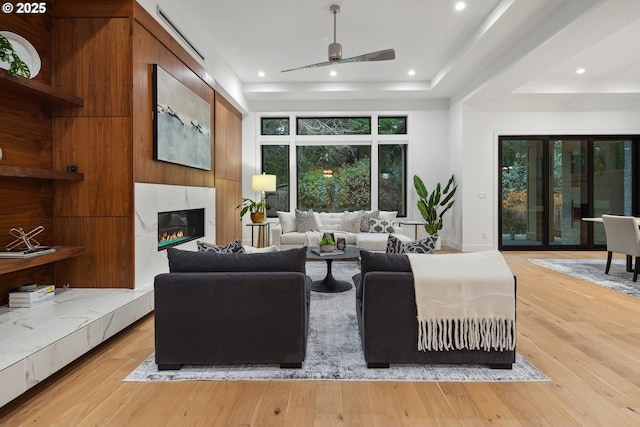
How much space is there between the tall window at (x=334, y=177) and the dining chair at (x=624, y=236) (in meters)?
4.06

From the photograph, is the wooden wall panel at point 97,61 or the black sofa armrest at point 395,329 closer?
the black sofa armrest at point 395,329

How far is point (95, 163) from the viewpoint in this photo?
329 centimetres

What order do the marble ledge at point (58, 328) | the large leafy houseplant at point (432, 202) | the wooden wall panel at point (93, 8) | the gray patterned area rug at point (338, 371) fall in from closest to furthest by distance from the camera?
the marble ledge at point (58, 328) → the gray patterned area rug at point (338, 371) → the wooden wall panel at point (93, 8) → the large leafy houseplant at point (432, 202)

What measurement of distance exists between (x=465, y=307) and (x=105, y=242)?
313 centimetres

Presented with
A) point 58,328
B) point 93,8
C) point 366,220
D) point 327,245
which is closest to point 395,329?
point 327,245

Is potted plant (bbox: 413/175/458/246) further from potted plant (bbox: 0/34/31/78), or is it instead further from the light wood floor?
potted plant (bbox: 0/34/31/78)

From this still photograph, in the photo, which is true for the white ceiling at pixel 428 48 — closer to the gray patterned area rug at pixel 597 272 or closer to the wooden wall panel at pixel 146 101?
the wooden wall panel at pixel 146 101

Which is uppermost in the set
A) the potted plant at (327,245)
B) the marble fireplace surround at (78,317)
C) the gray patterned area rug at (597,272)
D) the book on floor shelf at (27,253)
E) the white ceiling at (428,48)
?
the white ceiling at (428,48)

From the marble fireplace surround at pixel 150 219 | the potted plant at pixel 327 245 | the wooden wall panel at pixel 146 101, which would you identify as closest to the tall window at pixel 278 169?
the marble fireplace surround at pixel 150 219

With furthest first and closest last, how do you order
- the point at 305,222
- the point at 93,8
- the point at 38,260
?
the point at 305,222 → the point at 93,8 → the point at 38,260

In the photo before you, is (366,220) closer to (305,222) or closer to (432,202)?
(305,222)

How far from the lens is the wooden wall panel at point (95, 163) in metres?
3.28

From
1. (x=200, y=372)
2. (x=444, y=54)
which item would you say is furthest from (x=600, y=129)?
(x=200, y=372)

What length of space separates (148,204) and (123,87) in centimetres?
112
